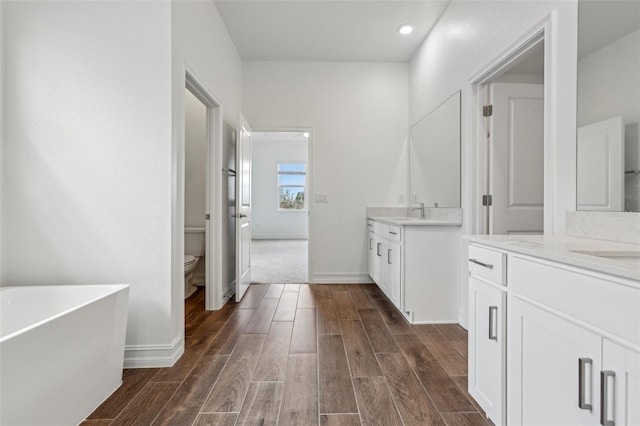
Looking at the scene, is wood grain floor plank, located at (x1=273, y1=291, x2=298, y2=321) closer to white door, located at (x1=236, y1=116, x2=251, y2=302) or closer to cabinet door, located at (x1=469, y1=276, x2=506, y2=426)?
white door, located at (x1=236, y1=116, x2=251, y2=302)

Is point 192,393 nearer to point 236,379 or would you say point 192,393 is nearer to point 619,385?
point 236,379

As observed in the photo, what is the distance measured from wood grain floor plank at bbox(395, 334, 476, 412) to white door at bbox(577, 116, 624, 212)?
3.68ft

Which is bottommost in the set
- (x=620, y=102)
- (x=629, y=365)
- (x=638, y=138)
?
(x=629, y=365)

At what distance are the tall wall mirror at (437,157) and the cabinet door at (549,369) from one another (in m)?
1.75

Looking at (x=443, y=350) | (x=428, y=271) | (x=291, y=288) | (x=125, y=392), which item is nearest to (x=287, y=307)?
(x=291, y=288)

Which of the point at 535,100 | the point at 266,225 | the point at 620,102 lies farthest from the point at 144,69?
the point at 266,225

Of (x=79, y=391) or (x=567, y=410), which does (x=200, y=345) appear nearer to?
(x=79, y=391)

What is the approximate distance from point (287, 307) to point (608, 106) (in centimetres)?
270

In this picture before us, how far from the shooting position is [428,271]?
271 centimetres

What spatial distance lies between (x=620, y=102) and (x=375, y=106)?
2.88 metres

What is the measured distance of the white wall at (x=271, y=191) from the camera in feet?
28.2

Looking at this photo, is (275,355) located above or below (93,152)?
below

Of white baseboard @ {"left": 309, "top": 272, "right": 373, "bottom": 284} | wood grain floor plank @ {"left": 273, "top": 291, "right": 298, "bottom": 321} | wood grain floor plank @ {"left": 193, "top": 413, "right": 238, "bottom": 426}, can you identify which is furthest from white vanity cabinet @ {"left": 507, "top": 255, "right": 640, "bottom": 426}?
white baseboard @ {"left": 309, "top": 272, "right": 373, "bottom": 284}

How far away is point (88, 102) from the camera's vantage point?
6.33ft
